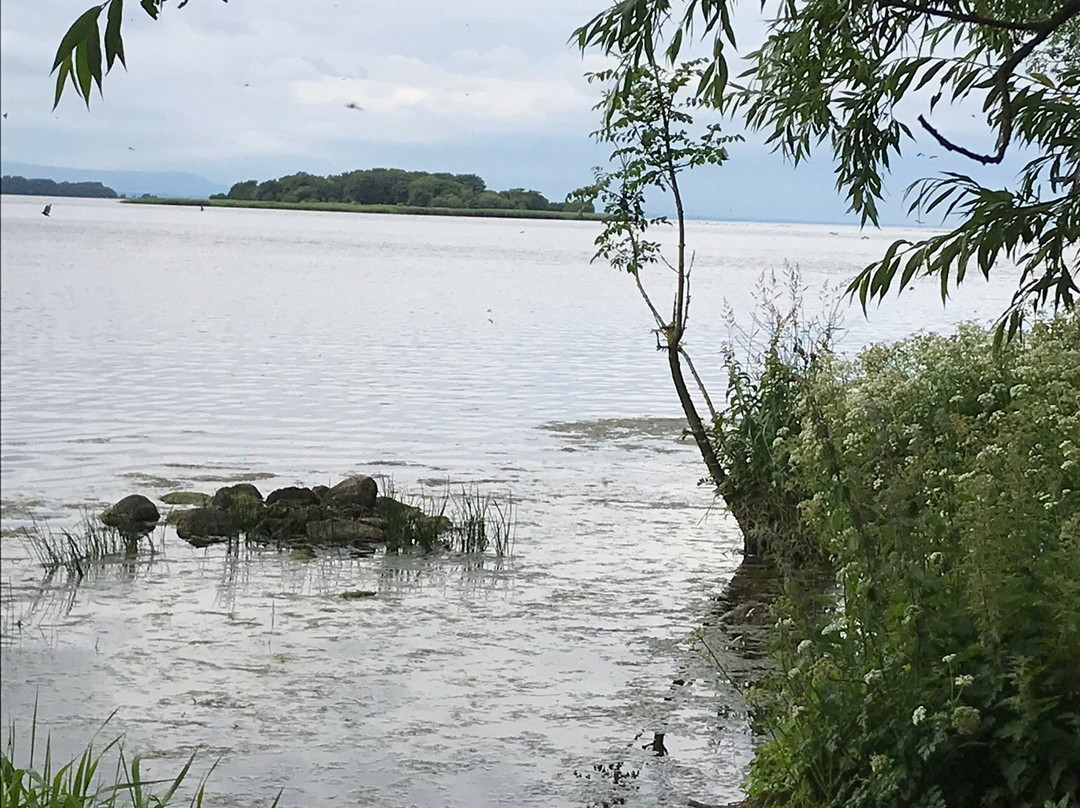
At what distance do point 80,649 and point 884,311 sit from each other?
36108mm

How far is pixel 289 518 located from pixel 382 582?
6.47 feet

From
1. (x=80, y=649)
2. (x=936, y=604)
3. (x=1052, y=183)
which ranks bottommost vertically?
(x=80, y=649)

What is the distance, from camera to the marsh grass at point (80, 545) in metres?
11.1

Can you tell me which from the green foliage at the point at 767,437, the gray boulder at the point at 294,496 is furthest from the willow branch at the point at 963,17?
the gray boulder at the point at 294,496

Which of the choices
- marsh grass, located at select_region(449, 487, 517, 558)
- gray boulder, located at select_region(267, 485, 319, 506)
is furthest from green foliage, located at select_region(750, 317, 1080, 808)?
gray boulder, located at select_region(267, 485, 319, 506)

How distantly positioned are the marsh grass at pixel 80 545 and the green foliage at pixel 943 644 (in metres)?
7.19

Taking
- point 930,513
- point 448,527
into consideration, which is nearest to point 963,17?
point 930,513

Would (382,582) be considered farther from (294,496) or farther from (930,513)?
(930,513)

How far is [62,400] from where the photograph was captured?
2094 centimetres

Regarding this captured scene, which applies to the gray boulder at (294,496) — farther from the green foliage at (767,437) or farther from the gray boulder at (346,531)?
the green foliage at (767,437)

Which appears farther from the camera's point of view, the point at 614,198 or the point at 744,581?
the point at 614,198

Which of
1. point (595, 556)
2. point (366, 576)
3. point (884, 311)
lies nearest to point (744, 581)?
point (595, 556)

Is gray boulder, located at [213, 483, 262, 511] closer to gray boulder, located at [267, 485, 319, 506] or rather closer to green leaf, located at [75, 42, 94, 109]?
gray boulder, located at [267, 485, 319, 506]

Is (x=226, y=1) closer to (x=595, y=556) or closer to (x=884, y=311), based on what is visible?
(x=595, y=556)
